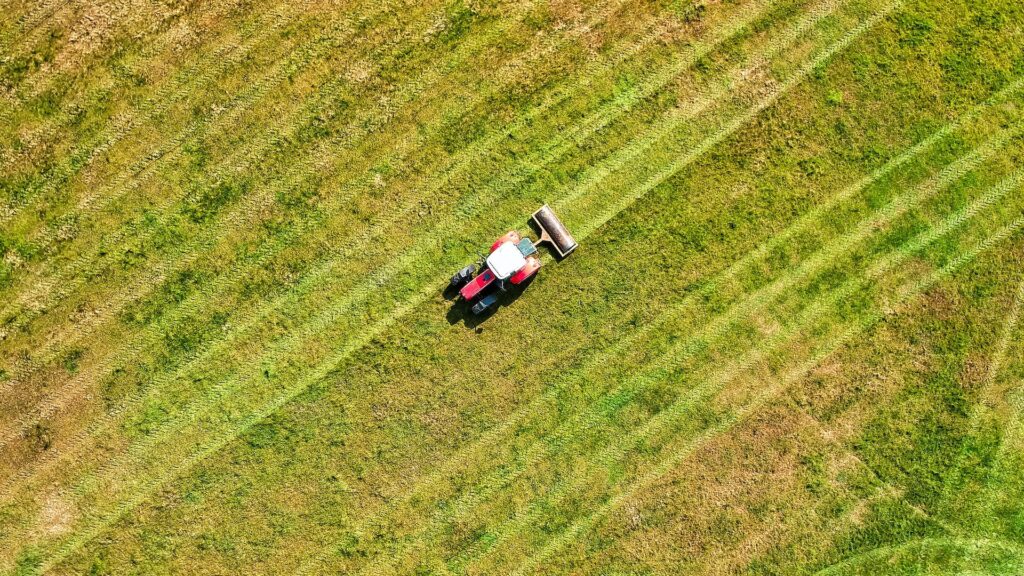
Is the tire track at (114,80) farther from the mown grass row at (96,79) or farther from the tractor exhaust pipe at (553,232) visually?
the tractor exhaust pipe at (553,232)

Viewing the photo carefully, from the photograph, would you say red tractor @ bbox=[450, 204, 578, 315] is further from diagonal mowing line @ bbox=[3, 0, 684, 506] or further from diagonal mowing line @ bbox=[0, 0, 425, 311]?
diagonal mowing line @ bbox=[3, 0, 684, 506]

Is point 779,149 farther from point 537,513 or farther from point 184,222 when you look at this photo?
point 184,222

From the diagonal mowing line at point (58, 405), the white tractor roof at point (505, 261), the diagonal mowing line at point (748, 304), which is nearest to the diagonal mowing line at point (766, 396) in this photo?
the diagonal mowing line at point (748, 304)

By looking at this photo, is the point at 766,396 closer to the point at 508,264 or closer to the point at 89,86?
the point at 508,264

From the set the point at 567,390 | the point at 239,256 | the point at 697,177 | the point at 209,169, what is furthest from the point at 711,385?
the point at 209,169

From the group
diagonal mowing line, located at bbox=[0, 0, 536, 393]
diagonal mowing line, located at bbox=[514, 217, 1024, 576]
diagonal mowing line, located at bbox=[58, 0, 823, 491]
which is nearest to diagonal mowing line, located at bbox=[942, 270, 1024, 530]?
diagonal mowing line, located at bbox=[514, 217, 1024, 576]

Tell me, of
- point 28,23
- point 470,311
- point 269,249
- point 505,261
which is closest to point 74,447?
point 269,249
